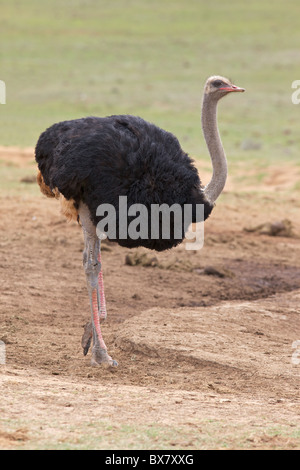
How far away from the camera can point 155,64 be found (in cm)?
3197

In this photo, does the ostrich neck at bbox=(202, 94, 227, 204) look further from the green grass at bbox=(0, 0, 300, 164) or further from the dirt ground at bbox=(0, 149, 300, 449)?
the green grass at bbox=(0, 0, 300, 164)

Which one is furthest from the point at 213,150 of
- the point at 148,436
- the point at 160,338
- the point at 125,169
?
the point at 148,436

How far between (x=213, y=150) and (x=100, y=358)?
168 cm

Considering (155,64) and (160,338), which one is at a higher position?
(155,64)

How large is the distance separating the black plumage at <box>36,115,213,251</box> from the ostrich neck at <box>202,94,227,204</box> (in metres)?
0.11

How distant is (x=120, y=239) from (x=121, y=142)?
0.66m

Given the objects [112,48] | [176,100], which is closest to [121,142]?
[176,100]

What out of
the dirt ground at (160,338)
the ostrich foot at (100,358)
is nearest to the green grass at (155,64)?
the dirt ground at (160,338)

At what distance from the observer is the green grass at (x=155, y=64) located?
21047mm

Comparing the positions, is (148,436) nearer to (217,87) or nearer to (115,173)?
(115,173)

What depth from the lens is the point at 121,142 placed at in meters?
5.92

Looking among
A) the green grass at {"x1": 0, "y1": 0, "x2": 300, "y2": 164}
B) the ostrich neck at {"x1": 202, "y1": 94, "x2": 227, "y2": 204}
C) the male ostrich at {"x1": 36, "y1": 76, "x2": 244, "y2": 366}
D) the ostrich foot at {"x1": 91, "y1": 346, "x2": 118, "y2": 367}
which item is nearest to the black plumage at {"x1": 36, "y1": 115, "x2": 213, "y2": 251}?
the male ostrich at {"x1": 36, "y1": 76, "x2": 244, "y2": 366}

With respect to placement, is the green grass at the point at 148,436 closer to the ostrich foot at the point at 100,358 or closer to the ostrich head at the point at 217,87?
the ostrich foot at the point at 100,358

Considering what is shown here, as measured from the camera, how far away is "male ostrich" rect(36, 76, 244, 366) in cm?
585
